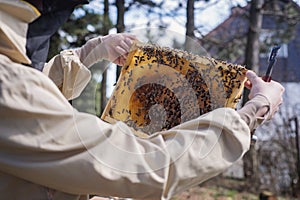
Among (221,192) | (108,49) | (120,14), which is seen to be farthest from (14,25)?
(120,14)

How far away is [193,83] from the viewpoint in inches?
64.7

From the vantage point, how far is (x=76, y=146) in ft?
3.72

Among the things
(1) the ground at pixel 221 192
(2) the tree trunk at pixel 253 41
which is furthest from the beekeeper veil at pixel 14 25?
(2) the tree trunk at pixel 253 41

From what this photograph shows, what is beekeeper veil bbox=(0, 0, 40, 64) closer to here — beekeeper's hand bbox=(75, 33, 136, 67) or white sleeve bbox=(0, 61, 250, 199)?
white sleeve bbox=(0, 61, 250, 199)

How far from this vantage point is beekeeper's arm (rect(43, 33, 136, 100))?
1.92m

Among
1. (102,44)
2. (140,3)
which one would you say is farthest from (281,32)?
(102,44)

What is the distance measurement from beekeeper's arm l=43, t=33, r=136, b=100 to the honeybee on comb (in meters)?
0.13

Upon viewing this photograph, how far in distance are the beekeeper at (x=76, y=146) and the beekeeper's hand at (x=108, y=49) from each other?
71 cm

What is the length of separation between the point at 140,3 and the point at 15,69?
9.43 m

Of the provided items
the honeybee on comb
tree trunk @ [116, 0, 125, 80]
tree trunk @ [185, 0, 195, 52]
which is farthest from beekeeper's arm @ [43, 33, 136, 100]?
tree trunk @ [116, 0, 125, 80]

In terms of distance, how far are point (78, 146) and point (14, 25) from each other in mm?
335

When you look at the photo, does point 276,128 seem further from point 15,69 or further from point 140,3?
point 15,69

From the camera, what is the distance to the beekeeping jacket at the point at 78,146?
112 cm

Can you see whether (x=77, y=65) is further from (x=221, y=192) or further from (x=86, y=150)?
(x=221, y=192)
